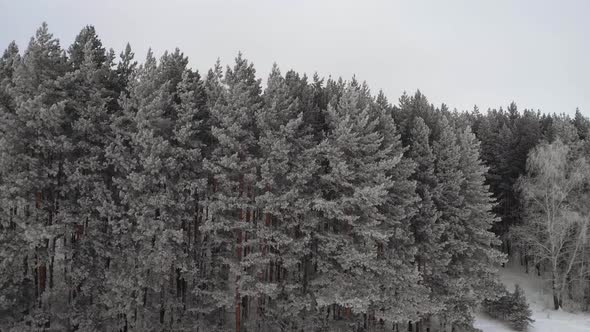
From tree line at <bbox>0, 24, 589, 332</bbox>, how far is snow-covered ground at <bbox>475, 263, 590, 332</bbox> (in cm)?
882

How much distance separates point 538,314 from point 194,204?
33253 mm

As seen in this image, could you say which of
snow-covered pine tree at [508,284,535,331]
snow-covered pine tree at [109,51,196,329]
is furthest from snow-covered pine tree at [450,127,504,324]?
snow-covered pine tree at [109,51,196,329]

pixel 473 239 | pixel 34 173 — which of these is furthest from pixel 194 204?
pixel 473 239

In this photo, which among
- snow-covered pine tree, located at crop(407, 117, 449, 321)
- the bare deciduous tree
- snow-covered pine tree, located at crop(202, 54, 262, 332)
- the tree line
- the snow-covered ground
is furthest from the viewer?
the bare deciduous tree

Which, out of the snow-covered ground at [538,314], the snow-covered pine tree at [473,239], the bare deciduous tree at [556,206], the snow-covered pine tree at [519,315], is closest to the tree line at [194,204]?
the snow-covered pine tree at [473,239]

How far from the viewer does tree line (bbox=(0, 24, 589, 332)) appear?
21.9 m

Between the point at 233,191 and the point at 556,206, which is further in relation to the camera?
the point at 556,206

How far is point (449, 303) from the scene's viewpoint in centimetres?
2894

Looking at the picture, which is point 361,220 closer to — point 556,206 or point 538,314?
point 556,206

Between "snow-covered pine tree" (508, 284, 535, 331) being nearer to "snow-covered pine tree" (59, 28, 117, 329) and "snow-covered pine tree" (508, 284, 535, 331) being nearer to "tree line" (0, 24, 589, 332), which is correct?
"tree line" (0, 24, 589, 332)

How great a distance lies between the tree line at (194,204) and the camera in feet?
71.8

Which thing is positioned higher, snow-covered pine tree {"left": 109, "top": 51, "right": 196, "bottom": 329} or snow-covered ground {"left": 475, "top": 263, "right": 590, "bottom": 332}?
snow-covered pine tree {"left": 109, "top": 51, "right": 196, "bottom": 329}

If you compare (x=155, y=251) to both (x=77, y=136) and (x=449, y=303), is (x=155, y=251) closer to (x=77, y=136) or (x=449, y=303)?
(x=77, y=136)

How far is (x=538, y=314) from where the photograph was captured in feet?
123
